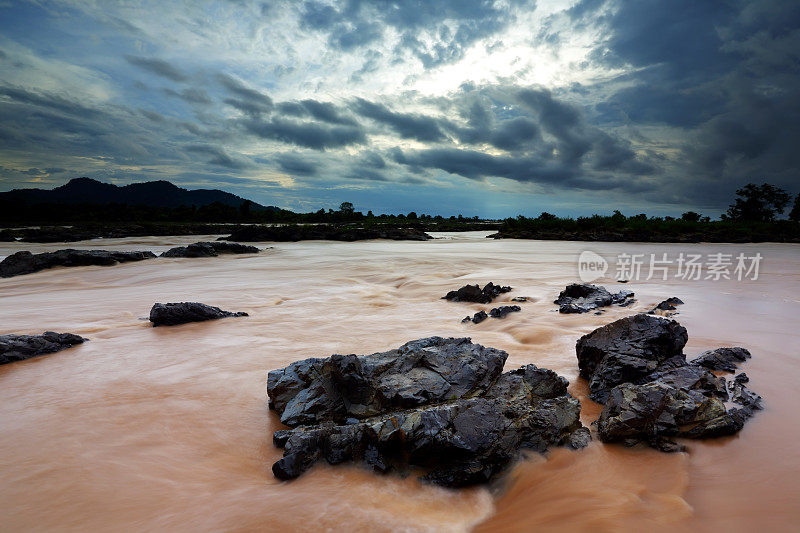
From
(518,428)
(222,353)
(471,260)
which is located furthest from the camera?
(471,260)

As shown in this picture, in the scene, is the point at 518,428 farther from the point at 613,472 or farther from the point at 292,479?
the point at 292,479

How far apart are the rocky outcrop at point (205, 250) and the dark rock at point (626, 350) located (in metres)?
20.8

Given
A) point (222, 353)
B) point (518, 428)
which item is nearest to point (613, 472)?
point (518, 428)

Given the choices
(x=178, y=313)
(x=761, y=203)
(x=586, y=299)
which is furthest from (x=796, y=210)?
(x=178, y=313)

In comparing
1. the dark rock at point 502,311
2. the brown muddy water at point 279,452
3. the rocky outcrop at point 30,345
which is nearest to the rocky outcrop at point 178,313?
the brown muddy water at point 279,452

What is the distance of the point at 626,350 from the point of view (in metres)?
3.94

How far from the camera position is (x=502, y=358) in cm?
371

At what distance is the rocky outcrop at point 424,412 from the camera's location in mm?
2627

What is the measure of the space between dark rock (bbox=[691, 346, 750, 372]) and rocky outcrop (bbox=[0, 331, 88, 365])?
8.33 m

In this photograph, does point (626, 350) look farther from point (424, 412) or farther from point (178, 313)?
point (178, 313)

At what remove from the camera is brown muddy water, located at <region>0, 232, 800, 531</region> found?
227 cm

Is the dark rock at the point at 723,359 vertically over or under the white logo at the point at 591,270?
over

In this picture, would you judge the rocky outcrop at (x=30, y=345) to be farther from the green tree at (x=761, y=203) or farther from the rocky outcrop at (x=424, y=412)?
the green tree at (x=761, y=203)

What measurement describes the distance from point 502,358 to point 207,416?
2.90 metres
